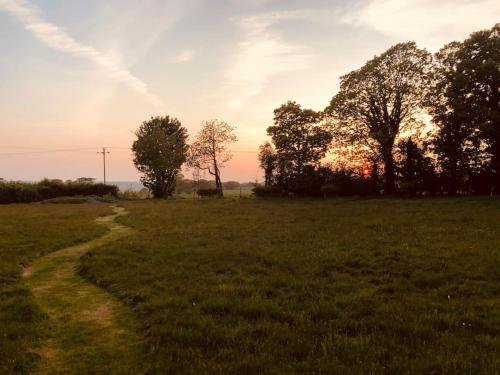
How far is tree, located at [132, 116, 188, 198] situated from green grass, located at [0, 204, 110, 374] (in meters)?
Answer: 50.7

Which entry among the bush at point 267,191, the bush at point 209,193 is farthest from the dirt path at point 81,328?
the bush at point 209,193

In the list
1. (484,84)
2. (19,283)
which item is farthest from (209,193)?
(19,283)

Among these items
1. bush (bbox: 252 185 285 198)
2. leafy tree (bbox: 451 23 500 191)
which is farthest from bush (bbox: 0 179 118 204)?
leafy tree (bbox: 451 23 500 191)

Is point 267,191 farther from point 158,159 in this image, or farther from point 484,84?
point 484,84

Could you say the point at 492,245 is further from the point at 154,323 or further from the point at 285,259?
the point at 154,323

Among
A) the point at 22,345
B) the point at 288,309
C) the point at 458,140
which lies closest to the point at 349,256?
the point at 288,309

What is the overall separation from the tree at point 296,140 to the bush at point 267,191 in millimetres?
1807

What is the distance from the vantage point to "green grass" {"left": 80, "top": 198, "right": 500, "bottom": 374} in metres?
7.82

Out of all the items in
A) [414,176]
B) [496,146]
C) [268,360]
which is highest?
[496,146]

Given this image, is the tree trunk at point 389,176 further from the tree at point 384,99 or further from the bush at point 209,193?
the bush at point 209,193

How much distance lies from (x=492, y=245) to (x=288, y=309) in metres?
11.7

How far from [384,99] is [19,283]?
157 feet

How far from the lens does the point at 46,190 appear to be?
7356cm

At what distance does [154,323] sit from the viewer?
977cm
